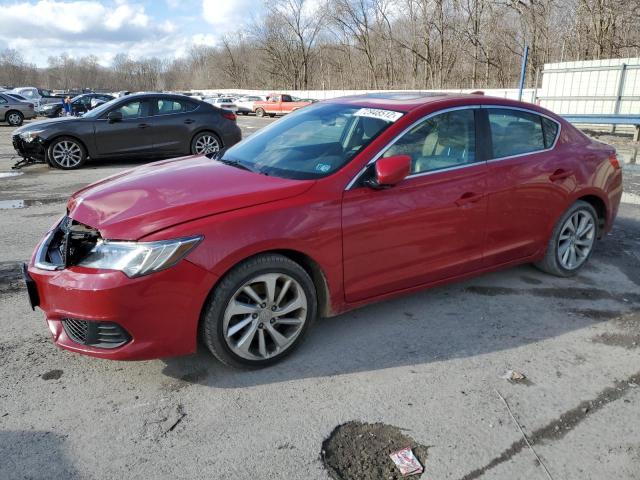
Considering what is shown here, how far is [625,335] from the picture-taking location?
364cm

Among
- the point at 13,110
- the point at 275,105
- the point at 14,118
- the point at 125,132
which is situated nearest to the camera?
the point at 125,132

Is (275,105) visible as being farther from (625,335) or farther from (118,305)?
(118,305)

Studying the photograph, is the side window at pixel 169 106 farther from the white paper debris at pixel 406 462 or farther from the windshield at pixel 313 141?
the white paper debris at pixel 406 462

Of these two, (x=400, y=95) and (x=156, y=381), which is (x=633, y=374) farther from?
(x=156, y=381)

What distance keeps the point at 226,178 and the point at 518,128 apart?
2412 mm

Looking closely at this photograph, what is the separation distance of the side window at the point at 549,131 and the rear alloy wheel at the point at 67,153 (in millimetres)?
9321

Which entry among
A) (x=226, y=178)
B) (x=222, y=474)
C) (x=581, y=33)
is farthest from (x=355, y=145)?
(x=581, y=33)

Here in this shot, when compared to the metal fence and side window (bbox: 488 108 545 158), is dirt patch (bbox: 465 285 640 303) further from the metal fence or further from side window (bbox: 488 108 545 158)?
the metal fence

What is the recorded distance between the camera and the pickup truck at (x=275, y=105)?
34100 mm

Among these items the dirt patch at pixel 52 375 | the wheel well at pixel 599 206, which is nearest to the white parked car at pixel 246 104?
the wheel well at pixel 599 206

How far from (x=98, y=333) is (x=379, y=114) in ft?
7.69

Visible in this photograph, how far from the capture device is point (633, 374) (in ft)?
10.3

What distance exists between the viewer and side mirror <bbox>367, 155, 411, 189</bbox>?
321 cm

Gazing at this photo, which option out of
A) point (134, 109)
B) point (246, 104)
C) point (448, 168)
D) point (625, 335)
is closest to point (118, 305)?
→ point (448, 168)
